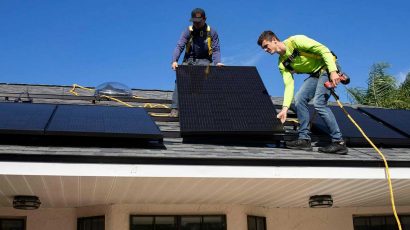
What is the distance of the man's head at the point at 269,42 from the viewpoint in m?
6.53

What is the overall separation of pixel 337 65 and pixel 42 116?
390 centimetres

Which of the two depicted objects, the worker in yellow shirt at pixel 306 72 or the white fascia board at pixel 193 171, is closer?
the white fascia board at pixel 193 171

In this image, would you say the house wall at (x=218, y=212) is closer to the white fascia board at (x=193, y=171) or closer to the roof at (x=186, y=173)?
the roof at (x=186, y=173)

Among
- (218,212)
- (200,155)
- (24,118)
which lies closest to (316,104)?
(200,155)

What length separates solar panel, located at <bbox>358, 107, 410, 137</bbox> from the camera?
737 centimetres

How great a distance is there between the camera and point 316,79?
6715 millimetres

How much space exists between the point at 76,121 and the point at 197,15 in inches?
121

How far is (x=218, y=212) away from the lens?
7.73m

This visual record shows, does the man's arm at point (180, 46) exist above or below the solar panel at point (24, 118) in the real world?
above

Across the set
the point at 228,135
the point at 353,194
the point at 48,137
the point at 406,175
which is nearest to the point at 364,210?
the point at 353,194

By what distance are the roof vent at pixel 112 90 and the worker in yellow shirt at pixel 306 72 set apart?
3.84 metres

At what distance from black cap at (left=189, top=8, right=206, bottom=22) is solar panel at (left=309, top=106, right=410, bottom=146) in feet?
7.76

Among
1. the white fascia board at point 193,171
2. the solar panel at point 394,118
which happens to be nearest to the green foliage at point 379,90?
the solar panel at point 394,118

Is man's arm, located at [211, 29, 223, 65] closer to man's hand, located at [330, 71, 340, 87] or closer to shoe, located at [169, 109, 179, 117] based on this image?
shoe, located at [169, 109, 179, 117]
